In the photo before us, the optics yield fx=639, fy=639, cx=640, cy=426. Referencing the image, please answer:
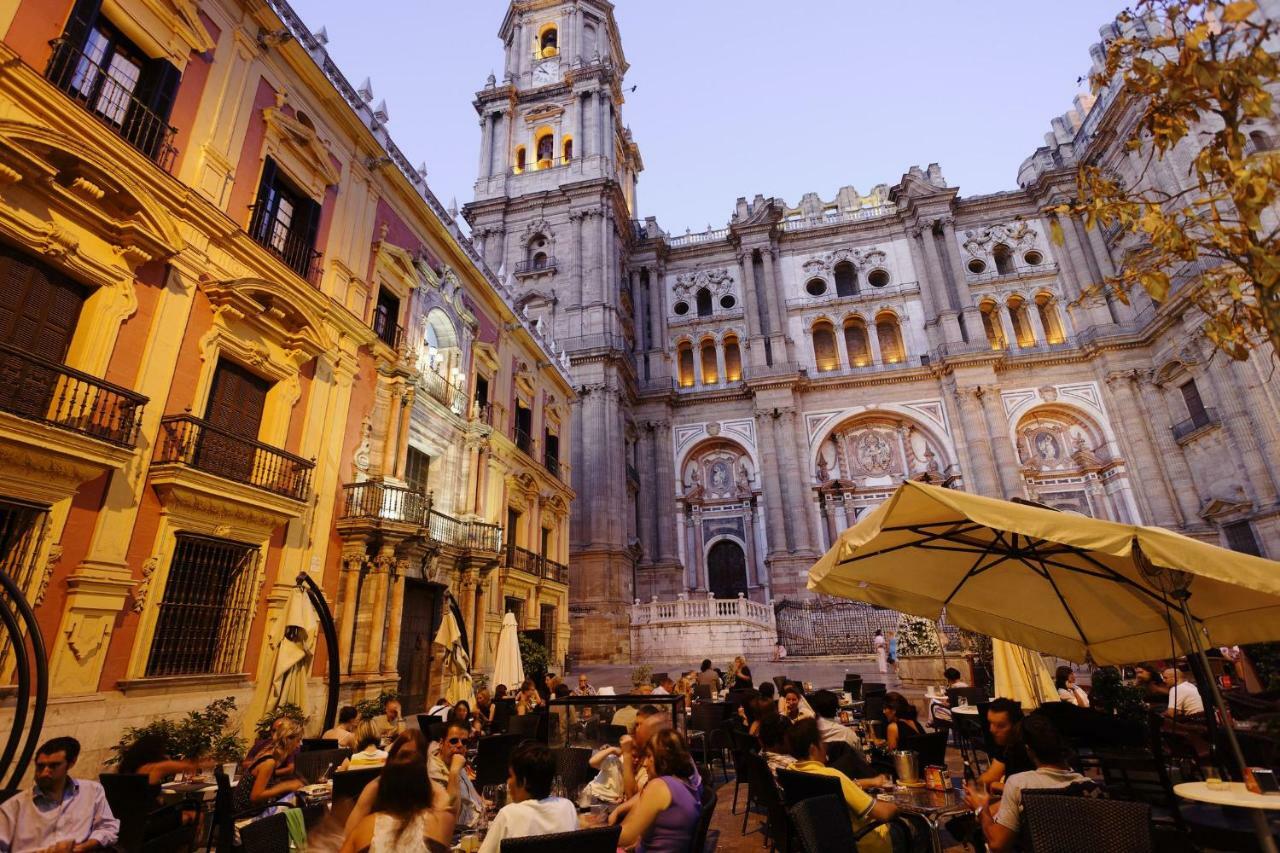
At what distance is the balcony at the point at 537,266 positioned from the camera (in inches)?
1204

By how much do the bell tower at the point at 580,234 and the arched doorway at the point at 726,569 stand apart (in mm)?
3948

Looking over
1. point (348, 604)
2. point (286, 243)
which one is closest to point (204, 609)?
point (348, 604)

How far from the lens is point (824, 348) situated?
108ft

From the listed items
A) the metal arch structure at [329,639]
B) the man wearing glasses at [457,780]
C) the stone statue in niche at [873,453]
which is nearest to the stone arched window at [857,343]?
the stone statue in niche at [873,453]

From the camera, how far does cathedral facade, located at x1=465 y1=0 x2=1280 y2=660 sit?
1011 inches

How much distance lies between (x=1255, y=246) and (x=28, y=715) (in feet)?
33.2

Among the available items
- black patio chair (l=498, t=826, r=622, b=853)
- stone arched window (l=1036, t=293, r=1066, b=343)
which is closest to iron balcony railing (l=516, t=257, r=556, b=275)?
stone arched window (l=1036, t=293, r=1066, b=343)

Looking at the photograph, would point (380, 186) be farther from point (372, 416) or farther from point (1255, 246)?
point (1255, 246)

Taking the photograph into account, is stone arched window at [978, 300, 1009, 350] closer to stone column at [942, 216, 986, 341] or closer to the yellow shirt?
stone column at [942, 216, 986, 341]

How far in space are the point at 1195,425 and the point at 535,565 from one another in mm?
25817

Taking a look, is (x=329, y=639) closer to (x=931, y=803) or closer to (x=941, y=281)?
(x=931, y=803)

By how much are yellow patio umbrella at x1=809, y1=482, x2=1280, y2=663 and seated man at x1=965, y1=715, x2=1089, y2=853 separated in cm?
108

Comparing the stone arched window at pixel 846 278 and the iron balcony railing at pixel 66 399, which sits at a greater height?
the stone arched window at pixel 846 278

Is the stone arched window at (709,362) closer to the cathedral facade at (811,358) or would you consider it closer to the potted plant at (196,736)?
the cathedral facade at (811,358)
